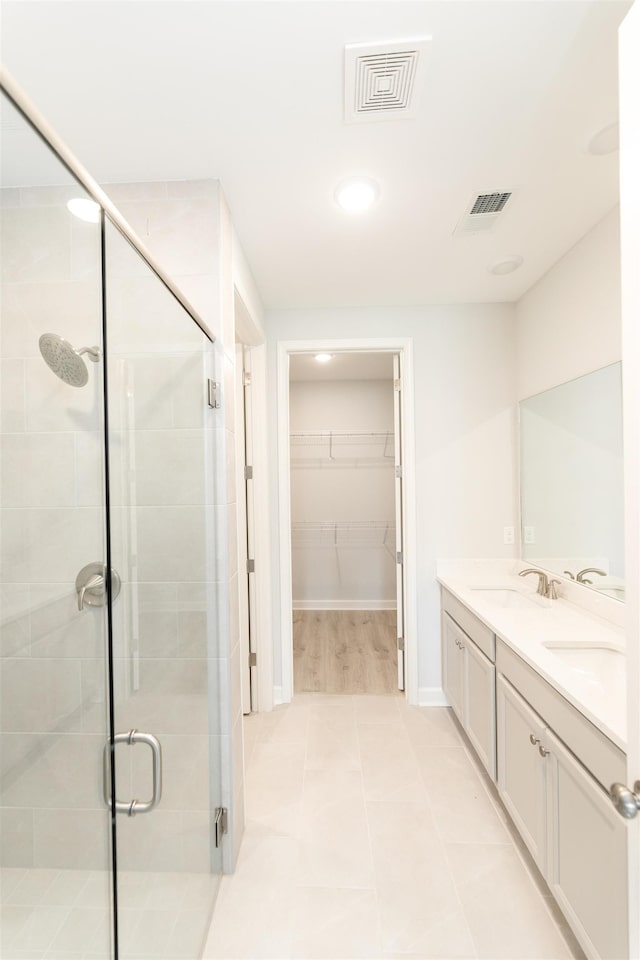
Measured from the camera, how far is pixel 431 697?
2.72 m

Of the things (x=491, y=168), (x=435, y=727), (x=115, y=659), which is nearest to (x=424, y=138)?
(x=491, y=168)

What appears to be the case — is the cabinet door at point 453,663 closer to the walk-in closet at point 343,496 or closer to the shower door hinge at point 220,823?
the shower door hinge at point 220,823

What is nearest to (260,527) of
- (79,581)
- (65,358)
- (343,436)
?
(79,581)

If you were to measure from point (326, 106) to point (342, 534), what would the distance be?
13.0 feet

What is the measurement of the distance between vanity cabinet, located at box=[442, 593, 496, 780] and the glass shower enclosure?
1.35 m

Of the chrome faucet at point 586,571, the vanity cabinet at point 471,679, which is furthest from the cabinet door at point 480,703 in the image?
the chrome faucet at point 586,571

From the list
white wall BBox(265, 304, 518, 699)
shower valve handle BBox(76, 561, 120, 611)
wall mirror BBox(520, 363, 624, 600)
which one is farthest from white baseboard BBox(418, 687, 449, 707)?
shower valve handle BBox(76, 561, 120, 611)

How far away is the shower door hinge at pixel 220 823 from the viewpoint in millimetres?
1489

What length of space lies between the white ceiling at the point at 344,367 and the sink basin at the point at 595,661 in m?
2.80

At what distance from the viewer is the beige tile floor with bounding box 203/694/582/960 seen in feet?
4.33

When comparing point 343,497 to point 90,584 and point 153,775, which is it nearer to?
point 153,775

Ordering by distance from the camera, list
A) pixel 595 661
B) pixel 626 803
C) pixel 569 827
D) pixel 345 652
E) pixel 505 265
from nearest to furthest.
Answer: pixel 626 803 < pixel 569 827 < pixel 595 661 < pixel 505 265 < pixel 345 652

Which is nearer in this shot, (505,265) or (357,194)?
(357,194)

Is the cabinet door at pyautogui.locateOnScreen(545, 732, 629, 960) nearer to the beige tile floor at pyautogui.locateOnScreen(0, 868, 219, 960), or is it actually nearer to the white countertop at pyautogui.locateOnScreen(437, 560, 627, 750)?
the white countertop at pyautogui.locateOnScreen(437, 560, 627, 750)
